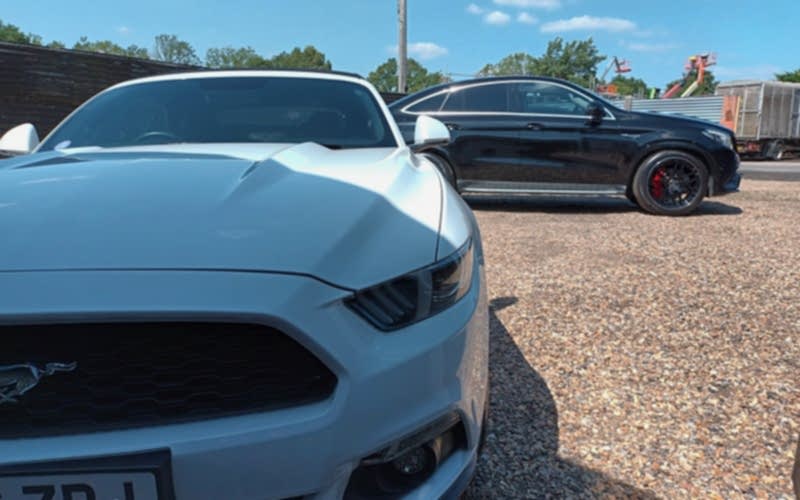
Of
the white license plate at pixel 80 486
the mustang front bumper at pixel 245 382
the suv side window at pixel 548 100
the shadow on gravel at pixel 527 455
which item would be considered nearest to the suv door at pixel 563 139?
the suv side window at pixel 548 100

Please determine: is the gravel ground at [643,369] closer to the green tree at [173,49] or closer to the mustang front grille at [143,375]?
the mustang front grille at [143,375]

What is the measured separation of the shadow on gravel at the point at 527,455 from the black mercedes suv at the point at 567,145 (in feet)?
14.0

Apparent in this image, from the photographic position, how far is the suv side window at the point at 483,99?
6.76 m

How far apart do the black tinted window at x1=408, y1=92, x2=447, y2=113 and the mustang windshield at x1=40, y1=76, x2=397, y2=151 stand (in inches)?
157

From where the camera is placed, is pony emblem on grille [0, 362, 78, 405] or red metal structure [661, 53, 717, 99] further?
red metal structure [661, 53, 717, 99]

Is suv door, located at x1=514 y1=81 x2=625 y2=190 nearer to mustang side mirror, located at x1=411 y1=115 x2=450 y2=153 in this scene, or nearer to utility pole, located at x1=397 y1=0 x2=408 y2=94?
mustang side mirror, located at x1=411 y1=115 x2=450 y2=153

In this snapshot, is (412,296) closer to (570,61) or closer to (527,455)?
(527,455)

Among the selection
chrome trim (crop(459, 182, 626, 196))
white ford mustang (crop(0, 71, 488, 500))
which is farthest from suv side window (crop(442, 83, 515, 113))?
white ford mustang (crop(0, 71, 488, 500))

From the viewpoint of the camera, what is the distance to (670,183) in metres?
6.42

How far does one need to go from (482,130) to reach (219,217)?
5824mm

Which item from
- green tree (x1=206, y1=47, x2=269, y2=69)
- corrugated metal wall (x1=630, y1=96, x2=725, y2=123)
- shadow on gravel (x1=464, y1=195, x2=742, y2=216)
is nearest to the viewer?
shadow on gravel (x1=464, y1=195, x2=742, y2=216)

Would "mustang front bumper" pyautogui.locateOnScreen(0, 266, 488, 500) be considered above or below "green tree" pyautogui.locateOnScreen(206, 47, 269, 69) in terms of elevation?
below

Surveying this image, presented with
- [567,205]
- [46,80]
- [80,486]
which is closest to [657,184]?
[567,205]

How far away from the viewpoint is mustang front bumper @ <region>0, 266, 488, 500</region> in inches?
38.7
